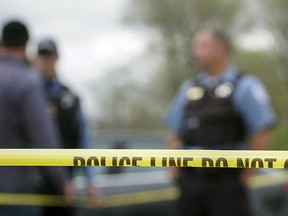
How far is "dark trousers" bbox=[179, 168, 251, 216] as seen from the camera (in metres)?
3.91

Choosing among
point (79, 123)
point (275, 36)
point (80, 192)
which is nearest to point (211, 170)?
point (79, 123)

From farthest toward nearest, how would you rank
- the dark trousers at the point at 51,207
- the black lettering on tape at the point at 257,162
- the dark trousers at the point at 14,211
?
the dark trousers at the point at 51,207
the dark trousers at the point at 14,211
the black lettering on tape at the point at 257,162

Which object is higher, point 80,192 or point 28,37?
point 28,37

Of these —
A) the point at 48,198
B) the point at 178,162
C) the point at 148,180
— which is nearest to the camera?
the point at 178,162

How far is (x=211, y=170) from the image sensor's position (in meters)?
3.92

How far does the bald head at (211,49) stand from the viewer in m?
4.12

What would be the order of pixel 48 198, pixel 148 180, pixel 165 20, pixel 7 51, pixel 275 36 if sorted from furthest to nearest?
pixel 275 36 < pixel 165 20 < pixel 148 180 < pixel 48 198 < pixel 7 51

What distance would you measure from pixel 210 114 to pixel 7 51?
3.69 feet

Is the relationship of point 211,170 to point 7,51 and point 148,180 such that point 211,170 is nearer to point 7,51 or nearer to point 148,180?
point 7,51

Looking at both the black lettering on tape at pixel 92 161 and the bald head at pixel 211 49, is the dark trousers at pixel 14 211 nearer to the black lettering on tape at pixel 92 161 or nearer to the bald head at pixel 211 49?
the bald head at pixel 211 49

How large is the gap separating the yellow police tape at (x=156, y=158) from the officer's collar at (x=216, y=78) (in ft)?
5.61

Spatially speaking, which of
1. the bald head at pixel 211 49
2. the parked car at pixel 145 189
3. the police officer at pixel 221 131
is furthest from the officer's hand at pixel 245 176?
the parked car at pixel 145 189

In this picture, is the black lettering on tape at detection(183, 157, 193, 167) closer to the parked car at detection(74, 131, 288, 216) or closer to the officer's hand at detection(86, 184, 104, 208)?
the officer's hand at detection(86, 184, 104, 208)

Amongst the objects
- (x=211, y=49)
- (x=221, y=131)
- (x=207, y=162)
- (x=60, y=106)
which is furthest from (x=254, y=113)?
(x=207, y=162)
